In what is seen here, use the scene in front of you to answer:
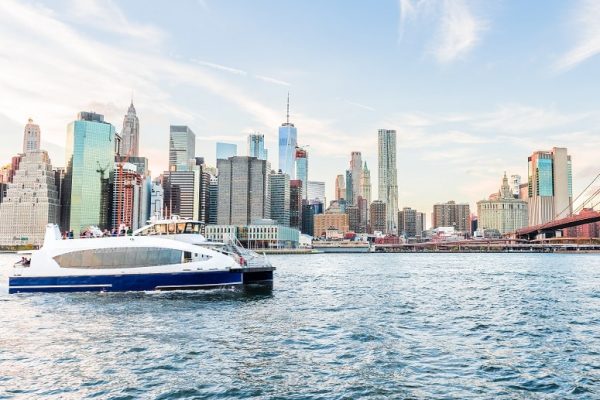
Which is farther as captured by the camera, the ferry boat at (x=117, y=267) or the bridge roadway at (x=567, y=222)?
the bridge roadway at (x=567, y=222)

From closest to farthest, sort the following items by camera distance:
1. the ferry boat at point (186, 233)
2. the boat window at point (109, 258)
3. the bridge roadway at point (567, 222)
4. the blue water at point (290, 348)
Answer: the blue water at point (290, 348)
the boat window at point (109, 258)
the ferry boat at point (186, 233)
the bridge roadway at point (567, 222)

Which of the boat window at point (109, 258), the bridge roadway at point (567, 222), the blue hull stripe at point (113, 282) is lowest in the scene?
the blue hull stripe at point (113, 282)

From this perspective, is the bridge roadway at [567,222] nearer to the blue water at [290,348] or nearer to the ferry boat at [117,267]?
the blue water at [290,348]

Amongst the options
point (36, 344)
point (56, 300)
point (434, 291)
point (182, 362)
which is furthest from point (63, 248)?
point (434, 291)

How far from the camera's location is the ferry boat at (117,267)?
37.4 metres

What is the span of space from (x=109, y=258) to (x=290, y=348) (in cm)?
2186

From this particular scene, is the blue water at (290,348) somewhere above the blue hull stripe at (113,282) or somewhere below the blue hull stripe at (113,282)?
below

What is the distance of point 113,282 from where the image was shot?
122 feet

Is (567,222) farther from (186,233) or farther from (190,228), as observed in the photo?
(186,233)

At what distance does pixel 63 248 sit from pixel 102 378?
953 inches

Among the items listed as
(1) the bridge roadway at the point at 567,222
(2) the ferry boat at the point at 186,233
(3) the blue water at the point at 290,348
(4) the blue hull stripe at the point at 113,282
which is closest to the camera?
(3) the blue water at the point at 290,348

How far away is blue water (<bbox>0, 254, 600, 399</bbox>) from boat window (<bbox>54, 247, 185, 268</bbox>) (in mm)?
2601

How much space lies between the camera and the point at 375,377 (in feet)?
54.7

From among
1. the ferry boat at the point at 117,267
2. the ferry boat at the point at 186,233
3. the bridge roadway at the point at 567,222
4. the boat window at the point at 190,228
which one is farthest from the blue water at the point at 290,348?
the bridge roadway at the point at 567,222
